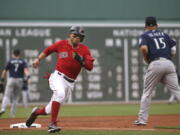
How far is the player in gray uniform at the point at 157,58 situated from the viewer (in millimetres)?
9930

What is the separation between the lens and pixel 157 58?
9.97m

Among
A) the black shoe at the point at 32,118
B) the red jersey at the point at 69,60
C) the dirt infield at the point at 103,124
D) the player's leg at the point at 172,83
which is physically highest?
the red jersey at the point at 69,60

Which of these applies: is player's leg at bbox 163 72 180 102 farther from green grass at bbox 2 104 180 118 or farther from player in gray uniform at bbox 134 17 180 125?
green grass at bbox 2 104 180 118

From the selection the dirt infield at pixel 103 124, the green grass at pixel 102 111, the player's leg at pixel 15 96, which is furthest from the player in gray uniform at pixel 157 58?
the green grass at pixel 102 111

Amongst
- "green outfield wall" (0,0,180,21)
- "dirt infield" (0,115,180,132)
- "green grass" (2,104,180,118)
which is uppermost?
"green outfield wall" (0,0,180,21)

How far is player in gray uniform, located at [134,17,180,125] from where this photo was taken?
993cm

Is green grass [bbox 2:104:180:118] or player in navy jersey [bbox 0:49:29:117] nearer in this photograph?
player in navy jersey [bbox 0:49:29:117]

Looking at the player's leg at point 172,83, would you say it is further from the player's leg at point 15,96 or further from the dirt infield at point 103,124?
the player's leg at point 15,96

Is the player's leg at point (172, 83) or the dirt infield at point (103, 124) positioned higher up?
the player's leg at point (172, 83)

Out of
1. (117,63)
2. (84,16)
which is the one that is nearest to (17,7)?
(84,16)

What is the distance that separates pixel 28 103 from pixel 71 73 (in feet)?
42.1

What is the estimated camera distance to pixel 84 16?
76.4ft

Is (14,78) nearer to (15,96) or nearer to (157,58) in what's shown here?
(15,96)

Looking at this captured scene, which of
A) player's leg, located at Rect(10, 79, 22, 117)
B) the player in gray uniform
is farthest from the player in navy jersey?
the player in gray uniform
